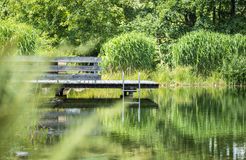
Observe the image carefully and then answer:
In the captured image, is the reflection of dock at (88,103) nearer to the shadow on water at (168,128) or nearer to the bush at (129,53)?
the shadow on water at (168,128)

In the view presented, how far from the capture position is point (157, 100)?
56.3 feet

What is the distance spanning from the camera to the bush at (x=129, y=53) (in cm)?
2186

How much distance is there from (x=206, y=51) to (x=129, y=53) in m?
3.23

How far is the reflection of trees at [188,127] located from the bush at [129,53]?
4384mm

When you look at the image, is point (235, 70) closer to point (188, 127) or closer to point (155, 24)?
point (155, 24)

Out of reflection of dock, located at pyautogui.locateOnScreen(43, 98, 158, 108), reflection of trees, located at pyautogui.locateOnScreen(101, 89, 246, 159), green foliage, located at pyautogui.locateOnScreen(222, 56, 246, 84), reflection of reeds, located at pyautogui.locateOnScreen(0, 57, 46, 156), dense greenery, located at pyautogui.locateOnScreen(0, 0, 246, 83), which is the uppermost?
dense greenery, located at pyautogui.locateOnScreen(0, 0, 246, 83)

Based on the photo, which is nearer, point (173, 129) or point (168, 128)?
point (173, 129)

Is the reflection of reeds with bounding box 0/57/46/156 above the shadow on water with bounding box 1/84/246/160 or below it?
above

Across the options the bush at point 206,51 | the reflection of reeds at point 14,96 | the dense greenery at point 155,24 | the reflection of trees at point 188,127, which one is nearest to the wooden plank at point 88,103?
the reflection of trees at point 188,127

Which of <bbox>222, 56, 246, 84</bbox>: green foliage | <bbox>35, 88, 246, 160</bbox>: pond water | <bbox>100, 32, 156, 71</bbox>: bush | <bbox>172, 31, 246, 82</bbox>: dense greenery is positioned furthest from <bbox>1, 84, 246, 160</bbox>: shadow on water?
<bbox>172, 31, 246, 82</bbox>: dense greenery

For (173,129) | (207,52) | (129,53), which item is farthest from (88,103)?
(207,52)

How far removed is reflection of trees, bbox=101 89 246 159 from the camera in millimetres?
8539

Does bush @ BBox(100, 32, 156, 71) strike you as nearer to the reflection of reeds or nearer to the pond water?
the pond water

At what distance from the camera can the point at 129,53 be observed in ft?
72.8
